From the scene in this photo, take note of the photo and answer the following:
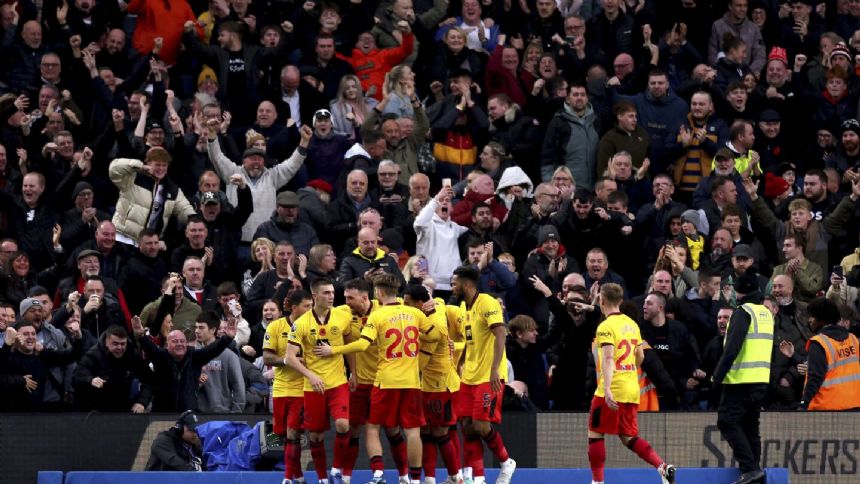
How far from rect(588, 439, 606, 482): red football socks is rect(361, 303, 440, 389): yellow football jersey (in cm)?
181

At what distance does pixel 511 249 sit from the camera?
77.2ft

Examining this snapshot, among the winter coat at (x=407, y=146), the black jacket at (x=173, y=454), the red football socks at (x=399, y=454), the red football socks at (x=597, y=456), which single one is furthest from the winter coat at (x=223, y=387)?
the winter coat at (x=407, y=146)

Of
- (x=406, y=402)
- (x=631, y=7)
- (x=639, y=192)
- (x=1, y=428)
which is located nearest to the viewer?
(x=406, y=402)

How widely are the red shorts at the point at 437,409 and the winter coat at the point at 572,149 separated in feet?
23.5

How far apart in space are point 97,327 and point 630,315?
610 cm

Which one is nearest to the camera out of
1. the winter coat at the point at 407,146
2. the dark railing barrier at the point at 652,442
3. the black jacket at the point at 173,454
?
the black jacket at the point at 173,454

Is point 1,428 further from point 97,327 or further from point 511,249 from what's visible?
point 511,249

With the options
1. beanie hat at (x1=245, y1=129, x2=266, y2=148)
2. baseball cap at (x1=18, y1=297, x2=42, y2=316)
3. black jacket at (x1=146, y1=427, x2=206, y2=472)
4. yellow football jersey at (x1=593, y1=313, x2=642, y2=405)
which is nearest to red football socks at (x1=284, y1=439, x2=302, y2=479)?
black jacket at (x1=146, y1=427, x2=206, y2=472)

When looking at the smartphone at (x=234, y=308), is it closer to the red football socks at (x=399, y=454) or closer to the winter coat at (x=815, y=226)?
the red football socks at (x=399, y=454)

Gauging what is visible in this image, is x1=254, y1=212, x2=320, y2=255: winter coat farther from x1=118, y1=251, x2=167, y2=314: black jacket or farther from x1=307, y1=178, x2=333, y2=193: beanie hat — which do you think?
x1=118, y1=251, x2=167, y2=314: black jacket

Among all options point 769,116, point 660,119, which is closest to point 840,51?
point 769,116

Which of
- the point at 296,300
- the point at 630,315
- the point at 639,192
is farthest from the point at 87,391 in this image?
the point at 639,192

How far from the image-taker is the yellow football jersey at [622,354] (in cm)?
1819

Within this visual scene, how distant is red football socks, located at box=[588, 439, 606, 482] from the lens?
1831 centimetres
